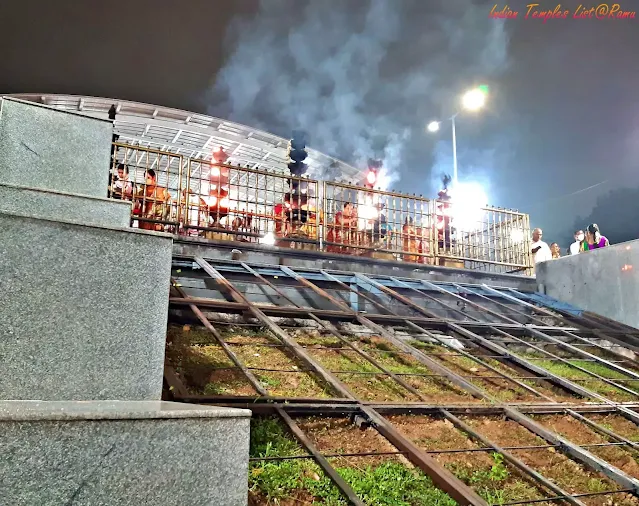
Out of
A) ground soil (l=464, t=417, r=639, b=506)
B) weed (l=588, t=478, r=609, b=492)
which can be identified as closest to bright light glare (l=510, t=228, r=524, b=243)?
ground soil (l=464, t=417, r=639, b=506)

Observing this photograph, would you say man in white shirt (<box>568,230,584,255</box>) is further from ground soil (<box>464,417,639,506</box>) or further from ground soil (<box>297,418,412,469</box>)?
ground soil (<box>297,418,412,469</box>)

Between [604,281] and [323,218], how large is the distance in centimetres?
612

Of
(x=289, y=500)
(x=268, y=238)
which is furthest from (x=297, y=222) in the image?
(x=289, y=500)

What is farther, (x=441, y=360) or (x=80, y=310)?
(x=441, y=360)

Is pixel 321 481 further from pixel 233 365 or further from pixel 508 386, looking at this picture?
pixel 508 386

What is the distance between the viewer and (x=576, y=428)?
5203 millimetres

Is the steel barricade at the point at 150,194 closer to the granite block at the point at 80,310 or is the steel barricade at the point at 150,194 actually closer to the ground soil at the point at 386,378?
the ground soil at the point at 386,378

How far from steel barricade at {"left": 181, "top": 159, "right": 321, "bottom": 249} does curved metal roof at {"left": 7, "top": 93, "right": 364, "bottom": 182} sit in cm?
612

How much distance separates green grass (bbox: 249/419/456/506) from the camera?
3.19 metres

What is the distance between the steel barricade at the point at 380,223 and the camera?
1189cm

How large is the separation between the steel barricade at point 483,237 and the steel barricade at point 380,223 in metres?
0.45

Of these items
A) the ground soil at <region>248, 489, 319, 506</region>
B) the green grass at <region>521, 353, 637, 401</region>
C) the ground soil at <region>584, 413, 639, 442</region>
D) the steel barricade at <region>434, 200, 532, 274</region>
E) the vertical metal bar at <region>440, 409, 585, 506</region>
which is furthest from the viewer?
the steel barricade at <region>434, 200, 532, 274</region>

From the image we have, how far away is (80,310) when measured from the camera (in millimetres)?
2691

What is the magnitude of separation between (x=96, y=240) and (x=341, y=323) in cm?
520
